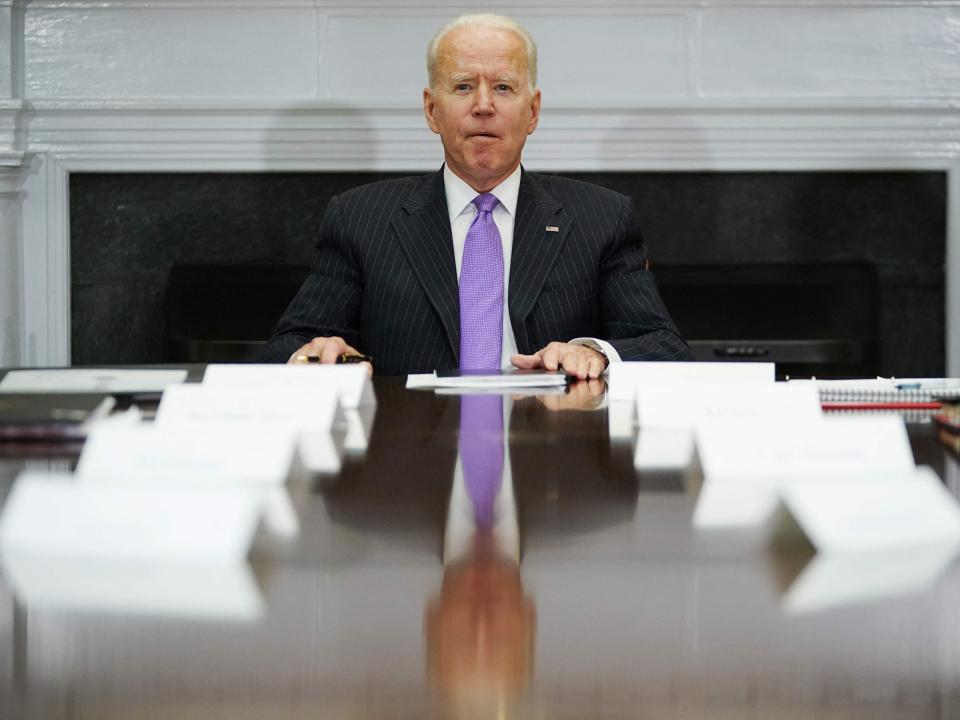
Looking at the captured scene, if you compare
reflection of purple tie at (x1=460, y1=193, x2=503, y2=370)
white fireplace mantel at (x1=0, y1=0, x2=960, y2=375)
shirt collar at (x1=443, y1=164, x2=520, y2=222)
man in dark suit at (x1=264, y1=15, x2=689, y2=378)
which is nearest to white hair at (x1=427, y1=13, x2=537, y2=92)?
man in dark suit at (x1=264, y1=15, x2=689, y2=378)

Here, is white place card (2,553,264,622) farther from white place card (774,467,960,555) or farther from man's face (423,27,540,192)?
man's face (423,27,540,192)

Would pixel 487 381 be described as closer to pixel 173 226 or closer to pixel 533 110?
pixel 533 110

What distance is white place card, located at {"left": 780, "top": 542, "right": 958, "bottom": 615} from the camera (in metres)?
0.56

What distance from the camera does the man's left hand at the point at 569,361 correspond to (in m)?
1.80

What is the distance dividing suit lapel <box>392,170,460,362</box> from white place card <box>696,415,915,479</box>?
4.65ft

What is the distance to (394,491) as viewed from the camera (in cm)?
86

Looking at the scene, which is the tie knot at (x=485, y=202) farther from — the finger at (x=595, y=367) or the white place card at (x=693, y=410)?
the white place card at (x=693, y=410)

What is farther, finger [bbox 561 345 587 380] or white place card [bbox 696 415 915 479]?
finger [bbox 561 345 587 380]

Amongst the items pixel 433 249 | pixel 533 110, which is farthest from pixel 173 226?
pixel 433 249

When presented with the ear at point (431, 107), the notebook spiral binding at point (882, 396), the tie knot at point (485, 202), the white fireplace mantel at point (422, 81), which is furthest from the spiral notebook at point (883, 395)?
the white fireplace mantel at point (422, 81)

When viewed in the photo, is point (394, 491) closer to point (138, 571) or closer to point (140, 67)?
point (138, 571)

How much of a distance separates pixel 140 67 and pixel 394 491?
315 centimetres

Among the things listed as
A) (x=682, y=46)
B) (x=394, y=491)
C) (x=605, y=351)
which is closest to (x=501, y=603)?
(x=394, y=491)

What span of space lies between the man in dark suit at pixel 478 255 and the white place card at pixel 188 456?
139 cm
